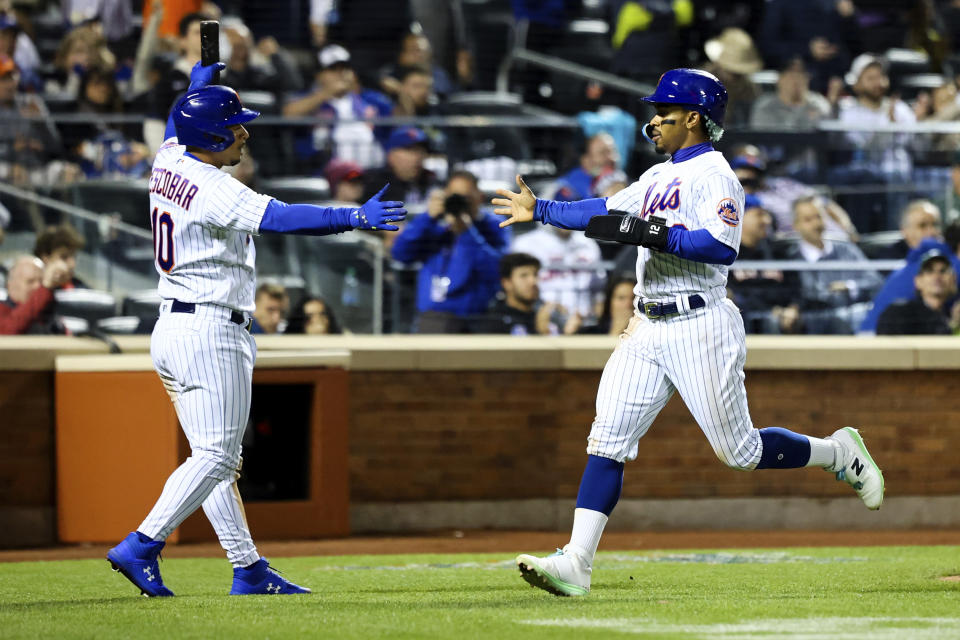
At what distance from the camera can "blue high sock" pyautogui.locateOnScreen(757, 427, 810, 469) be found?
216 inches

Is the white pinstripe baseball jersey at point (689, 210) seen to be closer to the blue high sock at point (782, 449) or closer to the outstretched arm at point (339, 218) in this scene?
the blue high sock at point (782, 449)

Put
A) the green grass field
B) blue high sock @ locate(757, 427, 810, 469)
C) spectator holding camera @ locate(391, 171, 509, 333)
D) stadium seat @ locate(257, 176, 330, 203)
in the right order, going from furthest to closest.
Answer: stadium seat @ locate(257, 176, 330, 203), spectator holding camera @ locate(391, 171, 509, 333), blue high sock @ locate(757, 427, 810, 469), the green grass field

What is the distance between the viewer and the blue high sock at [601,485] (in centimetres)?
530

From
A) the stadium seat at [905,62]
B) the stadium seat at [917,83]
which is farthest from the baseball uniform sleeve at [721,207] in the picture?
the stadium seat at [905,62]

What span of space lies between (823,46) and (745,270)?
4.63 meters

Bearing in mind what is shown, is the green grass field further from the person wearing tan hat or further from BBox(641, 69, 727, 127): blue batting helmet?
the person wearing tan hat

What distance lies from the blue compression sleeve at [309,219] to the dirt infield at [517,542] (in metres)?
3.25

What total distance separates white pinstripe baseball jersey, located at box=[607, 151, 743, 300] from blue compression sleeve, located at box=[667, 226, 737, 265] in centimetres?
4

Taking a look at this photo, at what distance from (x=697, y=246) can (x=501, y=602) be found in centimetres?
141

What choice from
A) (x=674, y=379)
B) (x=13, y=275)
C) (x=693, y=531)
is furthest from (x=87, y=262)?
(x=674, y=379)

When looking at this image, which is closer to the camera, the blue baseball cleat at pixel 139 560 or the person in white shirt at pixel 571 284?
the blue baseball cleat at pixel 139 560

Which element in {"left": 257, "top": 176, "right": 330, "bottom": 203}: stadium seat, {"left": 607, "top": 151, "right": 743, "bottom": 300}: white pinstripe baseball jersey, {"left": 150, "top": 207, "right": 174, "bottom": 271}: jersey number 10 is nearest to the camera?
{"left": 607, "top": 151, "right": 743, "bottom": 300}: white pinstripe baseball jersey

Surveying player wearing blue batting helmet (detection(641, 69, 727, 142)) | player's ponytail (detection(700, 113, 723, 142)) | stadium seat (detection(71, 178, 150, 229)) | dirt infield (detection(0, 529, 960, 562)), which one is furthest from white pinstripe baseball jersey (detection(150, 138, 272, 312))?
stadium seat (detection(71, 178, 150, 229))

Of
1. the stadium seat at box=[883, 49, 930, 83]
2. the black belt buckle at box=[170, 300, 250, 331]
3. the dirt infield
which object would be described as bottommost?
the dirt infield
